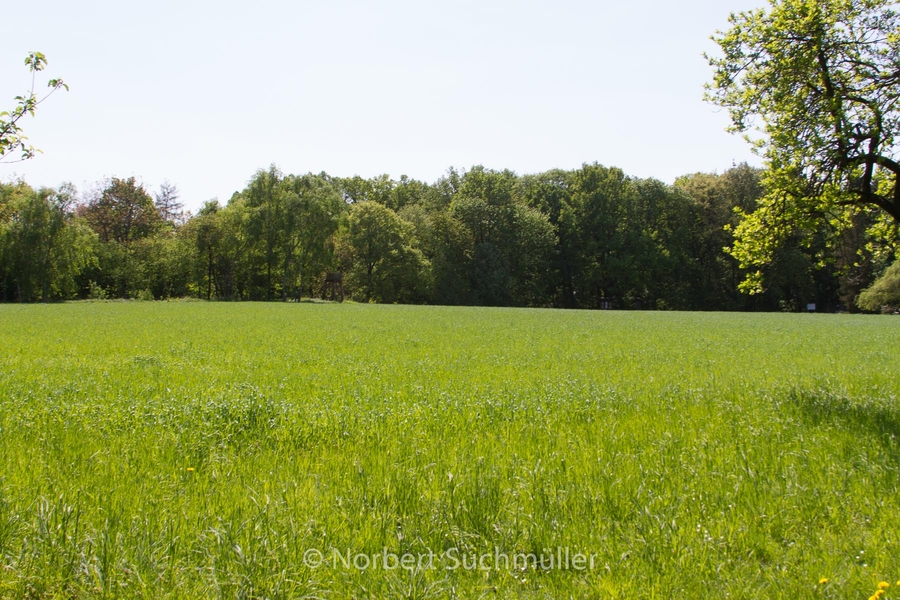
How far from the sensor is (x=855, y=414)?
8195 mm

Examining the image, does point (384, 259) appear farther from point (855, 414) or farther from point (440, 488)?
point (440, 488)

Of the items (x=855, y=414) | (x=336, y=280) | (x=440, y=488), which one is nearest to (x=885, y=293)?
(x=336, y=280)

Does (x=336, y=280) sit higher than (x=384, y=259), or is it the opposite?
(x=384, y=259)

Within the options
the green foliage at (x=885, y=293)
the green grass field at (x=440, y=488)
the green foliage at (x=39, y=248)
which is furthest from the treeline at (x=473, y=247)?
the green grass field at (x=440, y=488)

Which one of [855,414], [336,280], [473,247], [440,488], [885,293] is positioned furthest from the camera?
[473,247]

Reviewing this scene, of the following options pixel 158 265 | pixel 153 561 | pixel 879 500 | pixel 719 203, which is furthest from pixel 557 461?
pixel 719 203

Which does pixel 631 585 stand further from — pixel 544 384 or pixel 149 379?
pixel 149 379

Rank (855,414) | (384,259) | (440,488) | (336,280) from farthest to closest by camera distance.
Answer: (384,259), (336,280), (855,414), (440,488)

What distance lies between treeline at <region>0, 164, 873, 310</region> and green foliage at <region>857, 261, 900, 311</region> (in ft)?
22.4

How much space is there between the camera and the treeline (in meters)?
71.4

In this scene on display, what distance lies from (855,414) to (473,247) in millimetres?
71905

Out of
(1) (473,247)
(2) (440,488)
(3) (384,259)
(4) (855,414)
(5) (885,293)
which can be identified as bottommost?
(4) (855,414)

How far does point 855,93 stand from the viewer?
1010cm

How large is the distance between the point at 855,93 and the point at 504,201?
74.1 metres
